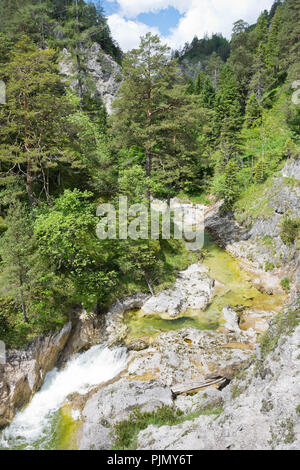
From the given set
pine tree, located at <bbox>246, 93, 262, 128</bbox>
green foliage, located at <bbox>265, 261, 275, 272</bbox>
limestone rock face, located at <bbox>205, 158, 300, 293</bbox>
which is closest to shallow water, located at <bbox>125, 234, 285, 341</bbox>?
limestone rock face, located at <bbox>205, 158, 300, 293</bbox>

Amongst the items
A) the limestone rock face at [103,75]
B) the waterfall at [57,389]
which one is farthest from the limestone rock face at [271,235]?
the limestone rock face at [103,75]

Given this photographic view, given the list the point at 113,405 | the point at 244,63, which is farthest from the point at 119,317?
the point at 244,63

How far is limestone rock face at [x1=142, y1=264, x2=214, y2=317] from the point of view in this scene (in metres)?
15.0

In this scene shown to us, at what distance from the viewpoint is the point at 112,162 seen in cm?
→ 2125

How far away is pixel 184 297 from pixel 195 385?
6.49 m

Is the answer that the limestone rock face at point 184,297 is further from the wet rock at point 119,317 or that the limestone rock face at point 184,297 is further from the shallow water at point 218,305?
the wet rock at point 119,317

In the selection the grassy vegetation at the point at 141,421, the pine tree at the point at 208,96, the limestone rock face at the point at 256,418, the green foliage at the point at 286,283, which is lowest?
the grassy vegetation at the point at 141,421

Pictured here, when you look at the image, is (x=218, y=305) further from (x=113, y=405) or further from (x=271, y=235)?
(x=113, y=405)

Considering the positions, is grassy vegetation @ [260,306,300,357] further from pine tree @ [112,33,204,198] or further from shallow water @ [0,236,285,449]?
pine tree @ [112,33,204,198]

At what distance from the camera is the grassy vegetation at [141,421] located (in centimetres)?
660

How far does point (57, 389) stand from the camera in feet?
35.6

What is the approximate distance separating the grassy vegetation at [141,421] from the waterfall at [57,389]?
3739 millimetres
